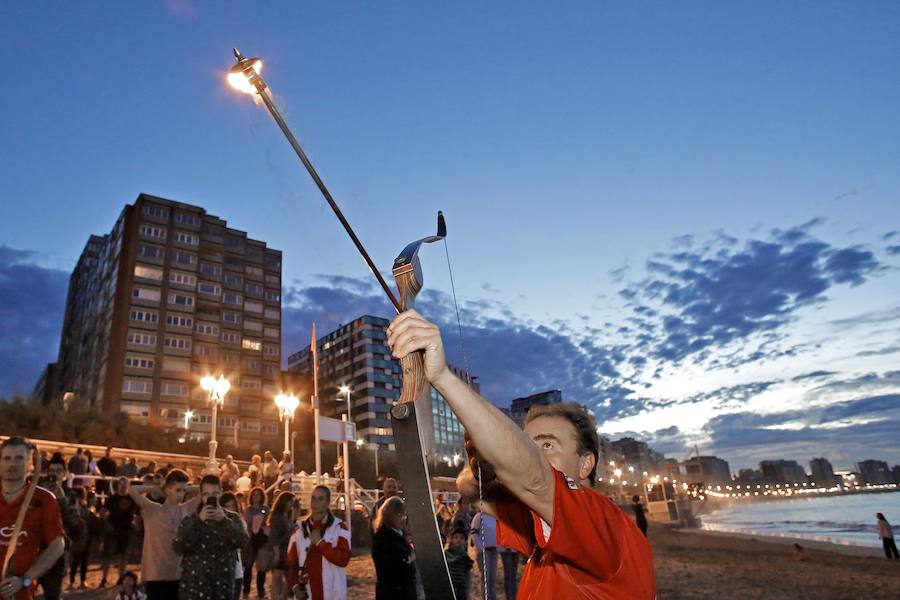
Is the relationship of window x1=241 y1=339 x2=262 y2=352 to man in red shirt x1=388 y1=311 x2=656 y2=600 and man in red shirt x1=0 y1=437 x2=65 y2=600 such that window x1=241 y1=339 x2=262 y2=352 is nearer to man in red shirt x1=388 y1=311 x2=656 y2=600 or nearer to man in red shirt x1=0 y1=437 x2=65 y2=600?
man in red shirt x1=0 y1=437 x2=65 y2=600

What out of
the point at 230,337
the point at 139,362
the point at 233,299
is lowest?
the point at 139,362

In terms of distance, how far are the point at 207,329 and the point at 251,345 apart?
768cm

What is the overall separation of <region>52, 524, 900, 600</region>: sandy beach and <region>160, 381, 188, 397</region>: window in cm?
5969

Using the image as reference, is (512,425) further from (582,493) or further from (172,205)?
(172,205)

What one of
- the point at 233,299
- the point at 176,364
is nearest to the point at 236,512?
the point at 176,364

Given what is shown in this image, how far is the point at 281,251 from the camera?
95.3 m

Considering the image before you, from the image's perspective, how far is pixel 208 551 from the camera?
602cm

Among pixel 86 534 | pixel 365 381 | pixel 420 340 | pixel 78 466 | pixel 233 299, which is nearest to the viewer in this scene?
pixel 420 340

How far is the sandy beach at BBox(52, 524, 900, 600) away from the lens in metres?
13.5

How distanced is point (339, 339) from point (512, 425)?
394 ft

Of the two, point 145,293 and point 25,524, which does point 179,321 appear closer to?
point 145,293

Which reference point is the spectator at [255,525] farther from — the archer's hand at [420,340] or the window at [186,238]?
the window at [186,238]

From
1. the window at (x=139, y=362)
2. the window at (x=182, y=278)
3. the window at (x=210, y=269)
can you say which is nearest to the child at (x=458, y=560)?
the window at (x=139, y=362)

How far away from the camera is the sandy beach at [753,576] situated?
44.1 feet
